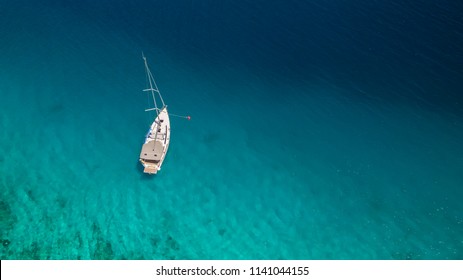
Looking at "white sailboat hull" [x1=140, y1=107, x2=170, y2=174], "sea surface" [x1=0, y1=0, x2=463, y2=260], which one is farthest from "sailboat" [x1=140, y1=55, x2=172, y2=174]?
"sea surface" [x1=0, y1=0, x2=463, y2=260]

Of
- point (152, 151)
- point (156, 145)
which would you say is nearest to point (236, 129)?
point (156, 145)

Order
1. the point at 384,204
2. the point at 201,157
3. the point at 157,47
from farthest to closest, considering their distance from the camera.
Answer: the point at 157,47 → the point at 201,157 → the point at 384,204

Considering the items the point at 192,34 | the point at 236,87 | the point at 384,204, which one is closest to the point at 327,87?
the point at 236,87

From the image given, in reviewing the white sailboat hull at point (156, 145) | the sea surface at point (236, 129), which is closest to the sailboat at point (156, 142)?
the white sailboat hull at point (156, 145)

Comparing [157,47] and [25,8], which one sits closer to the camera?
[157,47]

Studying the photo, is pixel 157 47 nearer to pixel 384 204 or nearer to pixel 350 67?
pixel 350 67

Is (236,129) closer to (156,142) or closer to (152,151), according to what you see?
(156,142)

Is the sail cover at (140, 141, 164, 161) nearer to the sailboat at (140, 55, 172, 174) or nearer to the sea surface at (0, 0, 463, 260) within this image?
the sailboat at (140, 55, 172, 174)
